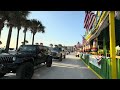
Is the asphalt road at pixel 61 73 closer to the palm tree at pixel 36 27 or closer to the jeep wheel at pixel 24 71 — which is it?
the jeep wheel at pixel 24 71

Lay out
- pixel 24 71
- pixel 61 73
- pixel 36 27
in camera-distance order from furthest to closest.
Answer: pixel 36 27 < pixel 61 73 < pixel 24 71

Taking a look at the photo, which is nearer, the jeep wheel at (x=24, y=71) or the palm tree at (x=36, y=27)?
the jeep wheel at (x=24, y=71)

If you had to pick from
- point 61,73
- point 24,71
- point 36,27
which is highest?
point 36,27

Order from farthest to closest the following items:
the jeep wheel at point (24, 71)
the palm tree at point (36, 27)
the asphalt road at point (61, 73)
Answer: the palm tree at point (36, 27), the asphalt road at point (61, 73), the jeep wheel at point (24, 71)

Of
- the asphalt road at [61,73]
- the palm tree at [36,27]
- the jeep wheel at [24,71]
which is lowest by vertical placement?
the asphalt road at [61,73]

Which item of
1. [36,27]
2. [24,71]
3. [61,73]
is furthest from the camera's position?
[36,27]

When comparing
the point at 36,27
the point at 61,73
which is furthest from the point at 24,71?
the point at 36,27

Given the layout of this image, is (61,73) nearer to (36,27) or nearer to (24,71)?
(24,71)

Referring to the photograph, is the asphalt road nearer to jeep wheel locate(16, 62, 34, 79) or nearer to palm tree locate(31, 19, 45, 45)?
jeep wheel locate(16, 62, 34, 79)

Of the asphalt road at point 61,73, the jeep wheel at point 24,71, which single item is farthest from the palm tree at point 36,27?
the jeep wheel at point 24,71
